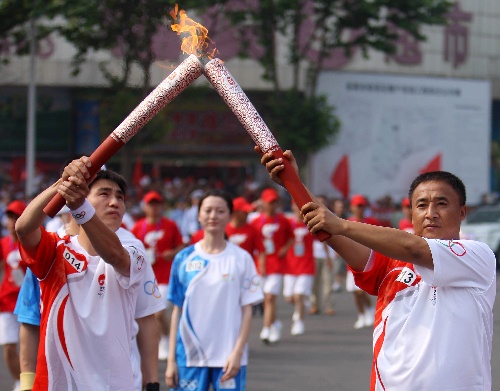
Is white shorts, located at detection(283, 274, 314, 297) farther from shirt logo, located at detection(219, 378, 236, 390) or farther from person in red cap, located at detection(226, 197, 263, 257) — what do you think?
shirt logo, located at detection(219, 378, 236, 390)

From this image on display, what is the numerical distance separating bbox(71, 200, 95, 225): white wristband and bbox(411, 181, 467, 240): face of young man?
4.17 ft

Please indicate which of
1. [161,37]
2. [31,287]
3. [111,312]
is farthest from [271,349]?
[111,312]

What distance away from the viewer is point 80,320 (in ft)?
13.3

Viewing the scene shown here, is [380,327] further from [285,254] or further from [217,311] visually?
[285,254]

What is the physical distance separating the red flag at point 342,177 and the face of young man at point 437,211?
23.9 metres

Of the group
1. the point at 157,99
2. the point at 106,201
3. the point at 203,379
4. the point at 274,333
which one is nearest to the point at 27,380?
the point at 106,201

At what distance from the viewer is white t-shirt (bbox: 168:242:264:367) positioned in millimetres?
5828

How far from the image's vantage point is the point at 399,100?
29922 millimetres

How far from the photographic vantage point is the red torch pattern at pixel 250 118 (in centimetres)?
329

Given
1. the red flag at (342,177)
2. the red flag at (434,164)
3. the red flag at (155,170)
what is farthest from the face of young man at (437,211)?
the red flag at (155,170)

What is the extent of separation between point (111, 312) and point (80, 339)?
17 centimetres

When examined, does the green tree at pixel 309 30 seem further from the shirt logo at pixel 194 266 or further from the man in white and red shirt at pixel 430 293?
the man in white and red shirt at pixel 430 293

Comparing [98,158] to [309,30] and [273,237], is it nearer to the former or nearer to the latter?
[273,237]

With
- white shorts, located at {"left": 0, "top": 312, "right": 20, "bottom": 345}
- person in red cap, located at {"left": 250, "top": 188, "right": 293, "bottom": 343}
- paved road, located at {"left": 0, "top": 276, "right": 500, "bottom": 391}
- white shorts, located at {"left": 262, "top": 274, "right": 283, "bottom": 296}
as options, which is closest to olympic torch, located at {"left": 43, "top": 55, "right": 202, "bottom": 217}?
white shorts, located at {"left": 0, "top": 312, "right": 20, "bottom": 345}
